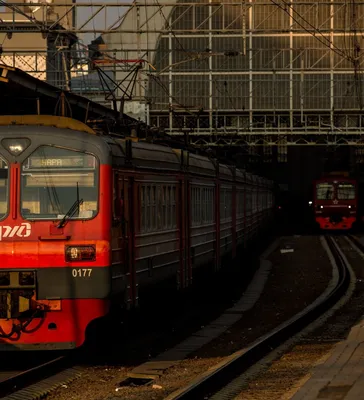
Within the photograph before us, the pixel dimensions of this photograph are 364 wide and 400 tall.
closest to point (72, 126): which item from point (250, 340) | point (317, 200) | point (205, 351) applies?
point (205, 351)

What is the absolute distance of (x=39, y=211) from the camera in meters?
10.4

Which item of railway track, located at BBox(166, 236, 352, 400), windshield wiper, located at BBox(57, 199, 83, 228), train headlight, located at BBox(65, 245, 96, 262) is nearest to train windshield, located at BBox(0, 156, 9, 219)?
windshield wiper, located at BBox(57, 199, 83, 228)

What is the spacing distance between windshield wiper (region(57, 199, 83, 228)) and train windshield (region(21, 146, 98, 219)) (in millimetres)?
22

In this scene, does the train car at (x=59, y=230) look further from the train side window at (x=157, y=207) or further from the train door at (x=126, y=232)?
the train side window at (x=157, y=207)

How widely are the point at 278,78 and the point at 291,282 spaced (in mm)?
29905

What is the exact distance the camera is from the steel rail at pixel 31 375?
29.8 ft

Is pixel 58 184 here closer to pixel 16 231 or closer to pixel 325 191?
pixel 16 231

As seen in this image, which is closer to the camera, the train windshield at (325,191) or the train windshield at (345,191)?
Answer: the train windshield at (345,191)

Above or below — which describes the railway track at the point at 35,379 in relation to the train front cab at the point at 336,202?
below

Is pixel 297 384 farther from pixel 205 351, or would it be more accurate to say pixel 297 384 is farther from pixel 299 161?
pixel 299 161

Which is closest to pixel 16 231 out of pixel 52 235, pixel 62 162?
pixel 52 235

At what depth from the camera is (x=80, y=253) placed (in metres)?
10.3

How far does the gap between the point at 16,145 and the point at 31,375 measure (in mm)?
2368

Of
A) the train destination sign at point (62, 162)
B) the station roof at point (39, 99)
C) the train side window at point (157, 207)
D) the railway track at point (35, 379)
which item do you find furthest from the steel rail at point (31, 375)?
the station roof at point (39, 99)
